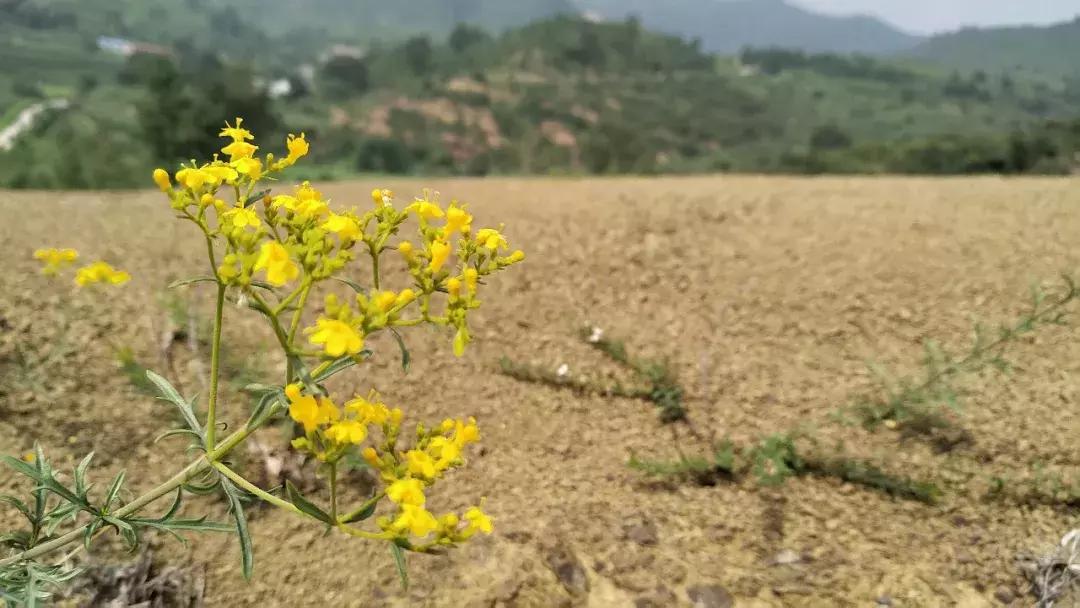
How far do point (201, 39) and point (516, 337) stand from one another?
130m

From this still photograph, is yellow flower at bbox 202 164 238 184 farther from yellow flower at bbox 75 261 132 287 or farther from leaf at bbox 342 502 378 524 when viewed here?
yellow flower at bbox 75 261 132 287

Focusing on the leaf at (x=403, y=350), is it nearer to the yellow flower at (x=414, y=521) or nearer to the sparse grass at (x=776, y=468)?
the yellow flower at (x=414, y=521)

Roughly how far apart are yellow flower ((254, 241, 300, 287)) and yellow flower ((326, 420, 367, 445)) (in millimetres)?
322

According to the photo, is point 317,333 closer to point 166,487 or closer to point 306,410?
point 306,410

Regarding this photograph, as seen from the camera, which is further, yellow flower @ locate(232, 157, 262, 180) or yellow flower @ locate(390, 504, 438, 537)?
yellow flower @ locate(232, 157, 262, 180)

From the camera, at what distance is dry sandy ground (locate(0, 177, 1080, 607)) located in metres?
2.64

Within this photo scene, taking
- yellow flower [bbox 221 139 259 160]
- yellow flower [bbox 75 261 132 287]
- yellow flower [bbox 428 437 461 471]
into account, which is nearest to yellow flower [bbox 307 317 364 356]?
yellow flower [bbox 428 437 461 471]

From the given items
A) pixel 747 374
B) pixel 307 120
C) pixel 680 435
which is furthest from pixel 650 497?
pixel 307 120

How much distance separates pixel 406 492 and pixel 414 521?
0.07 m

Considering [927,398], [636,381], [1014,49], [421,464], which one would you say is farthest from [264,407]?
[1014,49]

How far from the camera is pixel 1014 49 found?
141 m

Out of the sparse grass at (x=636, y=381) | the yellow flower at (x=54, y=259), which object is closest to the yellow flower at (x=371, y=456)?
the sparse grass at (x=636, y=381)

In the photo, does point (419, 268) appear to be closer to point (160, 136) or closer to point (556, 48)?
point (160, 136)

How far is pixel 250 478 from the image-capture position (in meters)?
2.88
